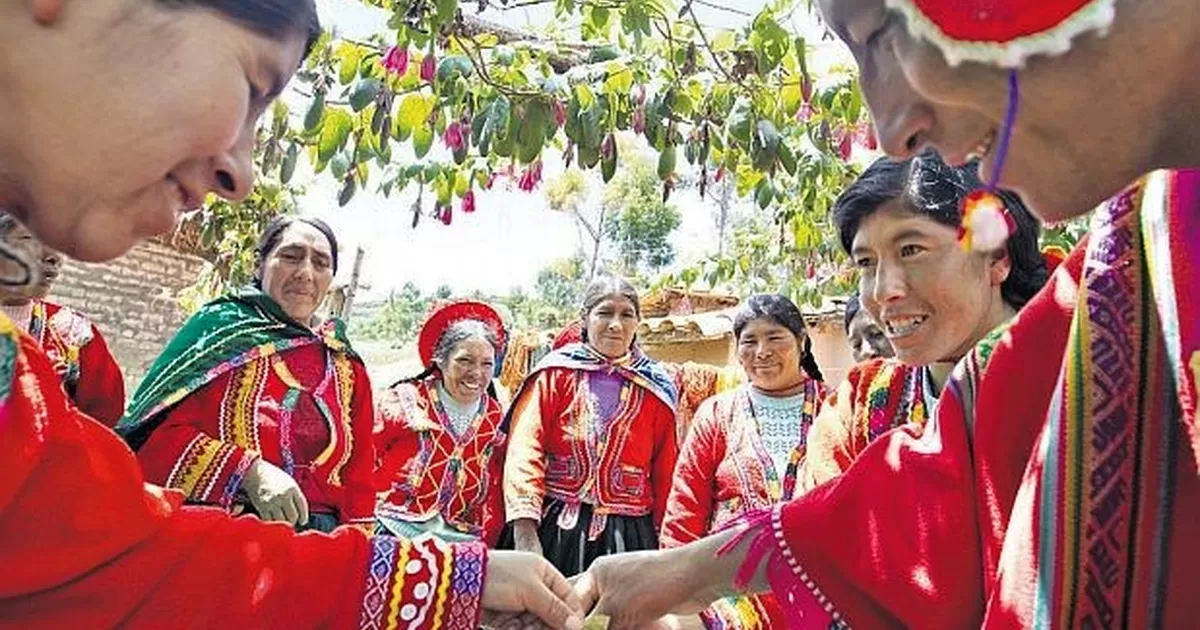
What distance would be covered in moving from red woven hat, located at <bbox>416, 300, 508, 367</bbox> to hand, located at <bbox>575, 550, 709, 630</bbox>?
16.9 ft

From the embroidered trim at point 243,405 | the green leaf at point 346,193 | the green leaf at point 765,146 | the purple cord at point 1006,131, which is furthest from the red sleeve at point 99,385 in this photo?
the purple cord at point 1006,131

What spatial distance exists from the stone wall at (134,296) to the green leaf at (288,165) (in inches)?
304

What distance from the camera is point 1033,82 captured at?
42.6 inches

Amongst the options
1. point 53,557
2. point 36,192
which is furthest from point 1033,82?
point 53,557

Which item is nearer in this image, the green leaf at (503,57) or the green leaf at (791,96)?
the green leaf at (503,57)

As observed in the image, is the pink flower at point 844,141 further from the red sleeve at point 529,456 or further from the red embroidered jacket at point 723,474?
the red sleeve at point 529,456

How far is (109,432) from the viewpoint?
1.61 meters

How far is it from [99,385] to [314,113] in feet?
4.70

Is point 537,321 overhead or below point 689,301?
overhead

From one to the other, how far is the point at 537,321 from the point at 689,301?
25.0 meters

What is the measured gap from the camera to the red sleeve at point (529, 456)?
541cm

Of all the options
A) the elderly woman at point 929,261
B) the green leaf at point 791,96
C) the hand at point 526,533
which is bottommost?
the hand at point 526,533

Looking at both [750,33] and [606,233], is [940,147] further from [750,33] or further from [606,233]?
[606,233]

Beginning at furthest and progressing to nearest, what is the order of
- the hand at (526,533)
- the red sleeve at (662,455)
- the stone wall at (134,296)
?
the stone wall at (134,296) → the red sleeve at (662,455) → the hand at (526,533)
